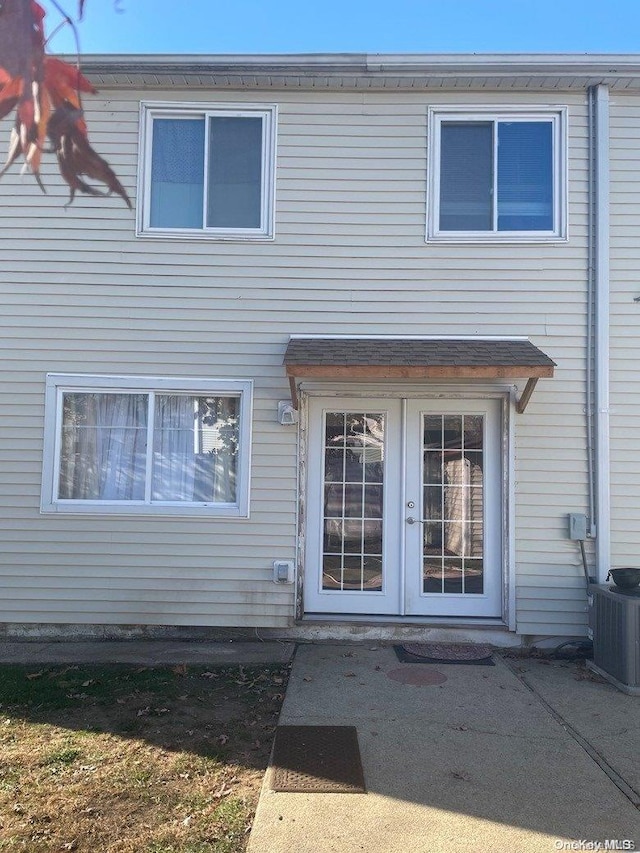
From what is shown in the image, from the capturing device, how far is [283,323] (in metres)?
6.64

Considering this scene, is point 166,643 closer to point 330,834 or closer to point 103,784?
point 103,784

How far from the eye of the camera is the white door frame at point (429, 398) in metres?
6.47

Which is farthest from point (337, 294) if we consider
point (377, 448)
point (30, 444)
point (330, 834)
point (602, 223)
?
point (330, 834)

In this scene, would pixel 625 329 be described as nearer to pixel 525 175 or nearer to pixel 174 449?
pixel 525 175

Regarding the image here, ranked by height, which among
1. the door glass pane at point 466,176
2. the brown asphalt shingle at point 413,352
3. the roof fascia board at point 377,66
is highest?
the roof fascia board at point 377,66

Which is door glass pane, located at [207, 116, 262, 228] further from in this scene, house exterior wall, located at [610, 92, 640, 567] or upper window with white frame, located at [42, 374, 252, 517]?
house exterior wall, located at [610, 92, 640, 567]

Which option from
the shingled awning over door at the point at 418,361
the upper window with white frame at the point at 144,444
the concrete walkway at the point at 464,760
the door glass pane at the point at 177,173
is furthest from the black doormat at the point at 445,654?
the door glass pane at the point at 177,173

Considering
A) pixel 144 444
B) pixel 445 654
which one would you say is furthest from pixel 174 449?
pixel 445 654

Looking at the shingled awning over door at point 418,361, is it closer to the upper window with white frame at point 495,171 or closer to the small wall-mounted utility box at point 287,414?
the small wall-mounted utility box at point 287,414

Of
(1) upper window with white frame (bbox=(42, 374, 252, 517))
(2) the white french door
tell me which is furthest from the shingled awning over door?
(1) upper window with white frame (bbox=(42, 374, 252, 517))

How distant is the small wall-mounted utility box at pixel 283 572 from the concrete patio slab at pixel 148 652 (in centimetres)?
58

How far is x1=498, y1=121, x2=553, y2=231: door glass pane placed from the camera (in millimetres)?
6734

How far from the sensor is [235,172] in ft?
22.4

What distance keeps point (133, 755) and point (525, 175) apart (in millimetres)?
6141
